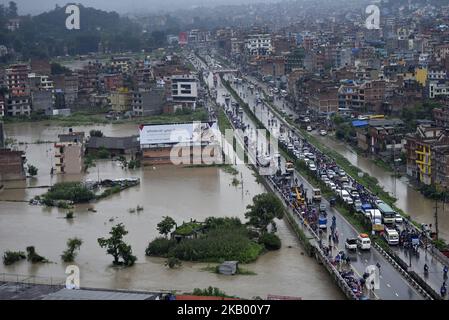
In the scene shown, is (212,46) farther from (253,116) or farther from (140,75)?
(253,116)

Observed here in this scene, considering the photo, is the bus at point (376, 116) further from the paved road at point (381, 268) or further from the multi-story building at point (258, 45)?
the multi-story building at point (258, 45)

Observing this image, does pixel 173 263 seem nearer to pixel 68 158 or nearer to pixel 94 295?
pixel 94 295

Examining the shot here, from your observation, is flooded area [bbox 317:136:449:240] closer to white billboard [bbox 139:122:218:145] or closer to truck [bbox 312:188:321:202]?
truck [bbox 312:188:321:202]

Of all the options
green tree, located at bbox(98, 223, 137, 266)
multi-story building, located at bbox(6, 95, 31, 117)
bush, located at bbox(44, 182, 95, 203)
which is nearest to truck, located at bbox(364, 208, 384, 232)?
green tree, located at bbox(98, 223, 137, 266)

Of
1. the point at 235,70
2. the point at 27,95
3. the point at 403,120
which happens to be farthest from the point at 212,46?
the point at 403,120
